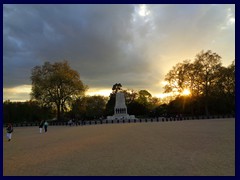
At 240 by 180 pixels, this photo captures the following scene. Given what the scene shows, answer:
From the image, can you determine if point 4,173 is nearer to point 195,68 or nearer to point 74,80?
point 74,80

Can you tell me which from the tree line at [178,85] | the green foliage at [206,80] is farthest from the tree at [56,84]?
the green foliage at [206,80]

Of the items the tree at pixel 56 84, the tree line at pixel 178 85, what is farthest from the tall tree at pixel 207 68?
the tree at pixel 56 84

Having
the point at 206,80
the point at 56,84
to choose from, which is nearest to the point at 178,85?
the point at 206,80

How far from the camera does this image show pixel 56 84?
5616 cm

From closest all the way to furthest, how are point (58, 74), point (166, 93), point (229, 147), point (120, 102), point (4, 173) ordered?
point (4, 173) < point (229, 147) < point (58, 74) < point (166, 93) < point (120, 102)

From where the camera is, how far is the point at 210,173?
27.1 ft

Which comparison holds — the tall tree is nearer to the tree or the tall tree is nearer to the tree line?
the tree line

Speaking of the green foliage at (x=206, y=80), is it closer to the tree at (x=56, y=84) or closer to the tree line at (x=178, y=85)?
the tree line at (x=178, y=85)

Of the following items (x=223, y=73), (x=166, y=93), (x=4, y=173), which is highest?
(x=223, y=73)

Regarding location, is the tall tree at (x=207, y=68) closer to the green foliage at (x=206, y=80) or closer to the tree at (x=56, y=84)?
the green foliage at (x=206, y=80)

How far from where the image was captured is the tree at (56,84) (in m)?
55.6

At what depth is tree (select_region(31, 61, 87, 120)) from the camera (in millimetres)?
55625
